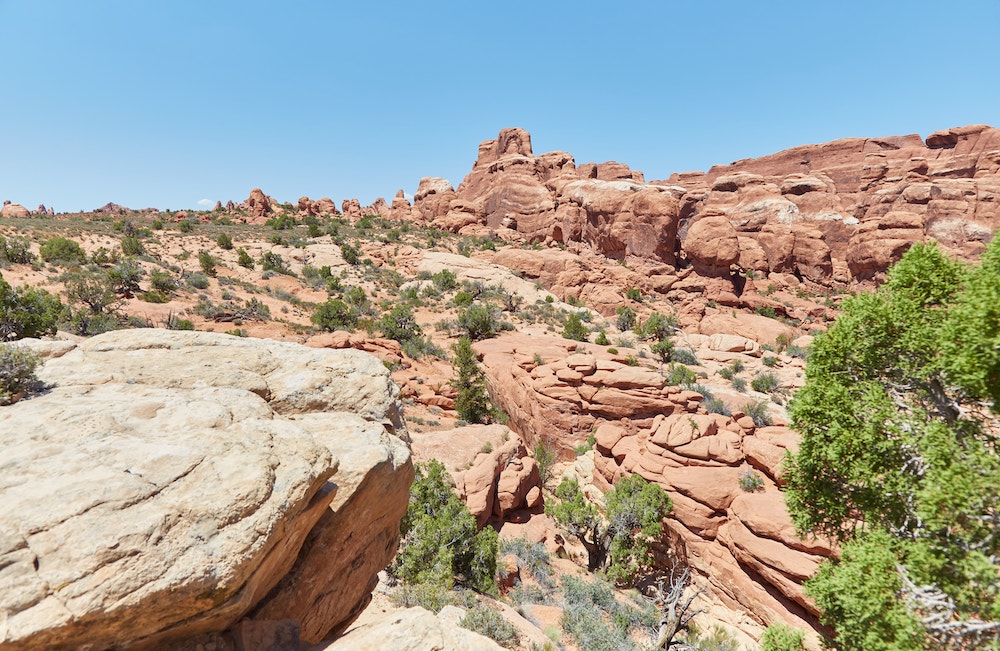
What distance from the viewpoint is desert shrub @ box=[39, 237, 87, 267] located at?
22.5 m

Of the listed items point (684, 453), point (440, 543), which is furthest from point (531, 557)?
point (684, 453)

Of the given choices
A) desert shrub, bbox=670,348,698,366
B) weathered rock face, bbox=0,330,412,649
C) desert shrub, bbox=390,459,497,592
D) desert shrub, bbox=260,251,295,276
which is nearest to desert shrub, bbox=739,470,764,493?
desert shrub, bbox=390,459,497,592

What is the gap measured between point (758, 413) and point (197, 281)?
2966 centimetres

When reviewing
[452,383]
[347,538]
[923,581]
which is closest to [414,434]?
[452,383]

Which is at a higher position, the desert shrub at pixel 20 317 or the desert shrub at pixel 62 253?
the desert shrub at pixel 62 253

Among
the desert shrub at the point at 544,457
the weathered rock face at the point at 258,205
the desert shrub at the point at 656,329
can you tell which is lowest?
the desert shrub at the point at 544,457

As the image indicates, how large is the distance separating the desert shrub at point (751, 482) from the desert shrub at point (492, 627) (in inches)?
295

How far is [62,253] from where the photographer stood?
76.0 feet

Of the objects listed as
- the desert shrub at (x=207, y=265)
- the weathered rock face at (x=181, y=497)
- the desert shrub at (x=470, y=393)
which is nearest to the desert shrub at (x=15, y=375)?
the weathered rock face at (x=181, y=497)

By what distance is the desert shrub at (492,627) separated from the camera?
6020 millimetres

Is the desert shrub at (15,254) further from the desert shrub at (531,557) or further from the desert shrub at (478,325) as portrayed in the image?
the desert shrub at (531,557)

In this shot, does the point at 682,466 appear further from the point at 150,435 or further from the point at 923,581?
the point at 150,435

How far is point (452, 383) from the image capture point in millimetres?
17344

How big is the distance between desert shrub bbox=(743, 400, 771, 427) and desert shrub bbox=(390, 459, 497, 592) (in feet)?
37.6
